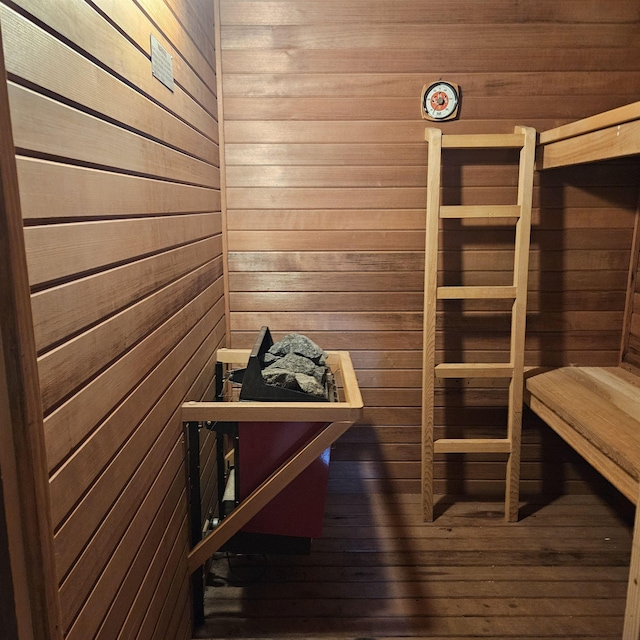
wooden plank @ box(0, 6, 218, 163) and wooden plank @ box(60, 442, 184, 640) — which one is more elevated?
wooden plank @ box(0, 6, 218, 163)

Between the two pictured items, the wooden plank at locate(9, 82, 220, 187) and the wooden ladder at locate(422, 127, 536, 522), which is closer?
the wooden plank at locate(9, 82, 220, 187)

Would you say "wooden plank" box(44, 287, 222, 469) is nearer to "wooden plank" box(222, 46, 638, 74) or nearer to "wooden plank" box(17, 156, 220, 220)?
"wooden plank" box(17, 156, 220, 220)

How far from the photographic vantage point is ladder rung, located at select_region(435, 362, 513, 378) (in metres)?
2.40

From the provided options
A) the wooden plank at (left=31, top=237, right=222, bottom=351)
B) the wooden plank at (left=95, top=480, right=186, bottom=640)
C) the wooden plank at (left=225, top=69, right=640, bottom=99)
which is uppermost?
the wooden plank at (left=225, top=69, right=640, bottom=99)

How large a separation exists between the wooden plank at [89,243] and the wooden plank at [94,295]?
0.07ft

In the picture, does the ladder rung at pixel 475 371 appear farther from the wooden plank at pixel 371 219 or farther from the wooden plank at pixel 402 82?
the wooden plank at pixel 402 82

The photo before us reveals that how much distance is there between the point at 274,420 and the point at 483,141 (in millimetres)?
1447

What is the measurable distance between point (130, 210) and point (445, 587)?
5.77ft

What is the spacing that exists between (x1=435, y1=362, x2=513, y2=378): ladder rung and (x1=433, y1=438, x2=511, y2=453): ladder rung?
1.00ft

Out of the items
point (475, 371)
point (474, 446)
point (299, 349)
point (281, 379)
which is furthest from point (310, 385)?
point (474, 446)

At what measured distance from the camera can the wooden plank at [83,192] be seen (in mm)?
754

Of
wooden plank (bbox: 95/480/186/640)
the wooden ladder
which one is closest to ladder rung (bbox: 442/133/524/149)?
the wooden ladder

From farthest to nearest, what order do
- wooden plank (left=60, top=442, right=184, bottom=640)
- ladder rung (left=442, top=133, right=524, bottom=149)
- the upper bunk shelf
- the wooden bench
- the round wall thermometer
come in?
the round wall thermometer → ladder rung (left=442, top=133, right=524, bottom=149) → the upper bunk shelf → the wooden bench → wooden plank (left=60, top=442, right=184, bottom=640)

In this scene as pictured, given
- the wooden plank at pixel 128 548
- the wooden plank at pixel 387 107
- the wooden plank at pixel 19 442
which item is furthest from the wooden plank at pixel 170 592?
the wooden plank at pixel 387 107
